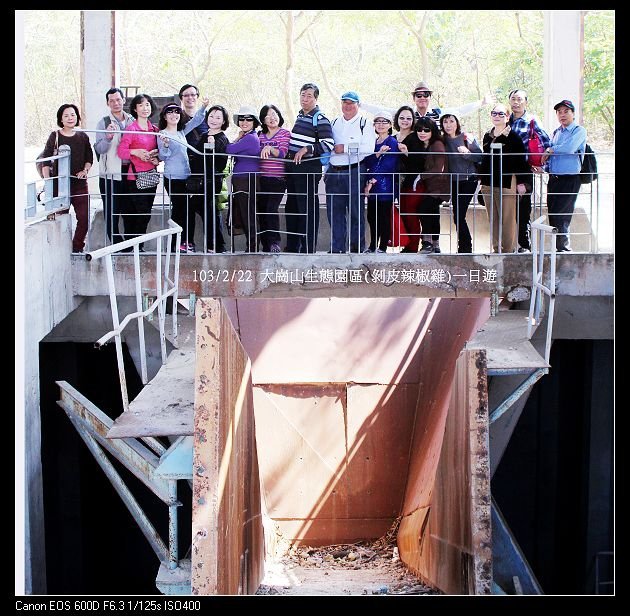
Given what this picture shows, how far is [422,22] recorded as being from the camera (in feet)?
86.6

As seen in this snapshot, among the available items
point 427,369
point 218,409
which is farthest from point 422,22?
point 218,409

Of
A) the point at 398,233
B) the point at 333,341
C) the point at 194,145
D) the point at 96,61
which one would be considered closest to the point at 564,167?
the point at 398,233

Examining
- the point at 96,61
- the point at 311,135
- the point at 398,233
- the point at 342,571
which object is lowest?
Answer: the point at 342,571

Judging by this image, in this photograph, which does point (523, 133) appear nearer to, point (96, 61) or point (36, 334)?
point (36, 334)

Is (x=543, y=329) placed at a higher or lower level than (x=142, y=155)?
lower

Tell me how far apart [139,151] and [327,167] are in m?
1.82

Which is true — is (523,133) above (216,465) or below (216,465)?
above

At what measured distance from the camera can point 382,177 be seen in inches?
400

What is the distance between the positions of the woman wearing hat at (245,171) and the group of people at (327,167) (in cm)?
1

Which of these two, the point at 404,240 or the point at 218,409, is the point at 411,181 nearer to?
the point at 404,240

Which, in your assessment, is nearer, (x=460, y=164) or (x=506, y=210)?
(x=460, y=164)

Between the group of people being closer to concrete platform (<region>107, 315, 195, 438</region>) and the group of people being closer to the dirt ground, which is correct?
Answer: concrete platform (<region>107, 315, 195, 438</region>)

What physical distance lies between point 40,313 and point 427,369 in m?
3.37

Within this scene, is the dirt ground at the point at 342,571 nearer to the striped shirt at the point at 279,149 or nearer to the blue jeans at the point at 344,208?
the blue jeans at the point at 344,208
